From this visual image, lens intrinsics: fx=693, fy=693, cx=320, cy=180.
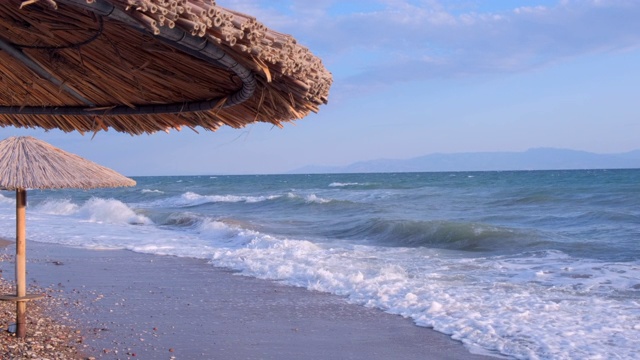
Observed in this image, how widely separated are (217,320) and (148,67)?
3656 mm

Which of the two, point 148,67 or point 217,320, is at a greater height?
point 148,67

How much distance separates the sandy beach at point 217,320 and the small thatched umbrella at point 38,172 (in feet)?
3.82

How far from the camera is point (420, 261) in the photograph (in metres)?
9.94

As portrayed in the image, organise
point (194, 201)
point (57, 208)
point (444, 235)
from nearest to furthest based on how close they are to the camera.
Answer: point (444, 235) → point (57, 208) → point (194, 201)

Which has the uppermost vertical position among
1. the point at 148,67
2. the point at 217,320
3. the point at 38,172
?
the point at 148,67

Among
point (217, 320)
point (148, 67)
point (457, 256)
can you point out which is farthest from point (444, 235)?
point (148, 67)

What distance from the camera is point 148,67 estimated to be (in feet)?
8.90

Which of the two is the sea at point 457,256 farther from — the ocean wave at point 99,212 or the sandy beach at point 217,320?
the sandy beach at point 217,320

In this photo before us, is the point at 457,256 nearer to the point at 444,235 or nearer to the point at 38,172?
the point at 444,235

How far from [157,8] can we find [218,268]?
7.67 meters

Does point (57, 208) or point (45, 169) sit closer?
point (45, 169)

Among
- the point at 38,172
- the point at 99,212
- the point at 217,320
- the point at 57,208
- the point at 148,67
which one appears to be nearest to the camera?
the point at 148,67

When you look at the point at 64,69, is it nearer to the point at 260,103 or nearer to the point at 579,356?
the point at 260,103

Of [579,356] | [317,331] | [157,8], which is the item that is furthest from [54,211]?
[157,8]
